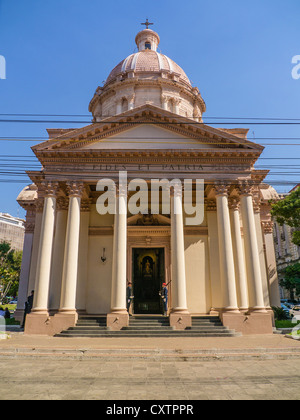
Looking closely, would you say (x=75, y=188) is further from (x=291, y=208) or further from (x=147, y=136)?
(x=291, y=208)

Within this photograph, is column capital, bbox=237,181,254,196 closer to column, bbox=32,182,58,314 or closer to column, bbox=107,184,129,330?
column, bbox=107,184,129,330

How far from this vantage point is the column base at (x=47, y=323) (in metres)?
14.4

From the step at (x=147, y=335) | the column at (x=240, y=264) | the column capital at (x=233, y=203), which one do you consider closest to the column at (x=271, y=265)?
the column at (x=240, y=264)

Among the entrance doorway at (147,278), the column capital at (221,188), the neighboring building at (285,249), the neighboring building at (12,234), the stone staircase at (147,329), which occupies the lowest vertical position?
the stone staircase at (147,329)

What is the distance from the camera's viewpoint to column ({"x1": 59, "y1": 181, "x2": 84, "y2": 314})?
49.0ft

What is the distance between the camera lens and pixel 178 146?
17094 mm

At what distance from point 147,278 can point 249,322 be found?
278 inches

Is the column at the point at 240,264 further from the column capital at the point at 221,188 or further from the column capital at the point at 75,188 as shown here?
the column capital at the point at 75,188

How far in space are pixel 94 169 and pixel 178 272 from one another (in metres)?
7.31

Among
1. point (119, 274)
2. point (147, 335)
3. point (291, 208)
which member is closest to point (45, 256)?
point (119, 274)

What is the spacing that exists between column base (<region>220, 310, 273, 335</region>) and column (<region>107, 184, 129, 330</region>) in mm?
5096

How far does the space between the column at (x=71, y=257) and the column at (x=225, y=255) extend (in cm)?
772

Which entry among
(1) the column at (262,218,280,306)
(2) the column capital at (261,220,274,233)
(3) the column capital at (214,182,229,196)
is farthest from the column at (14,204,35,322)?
(2) the column capital at (261,220,274,233)
